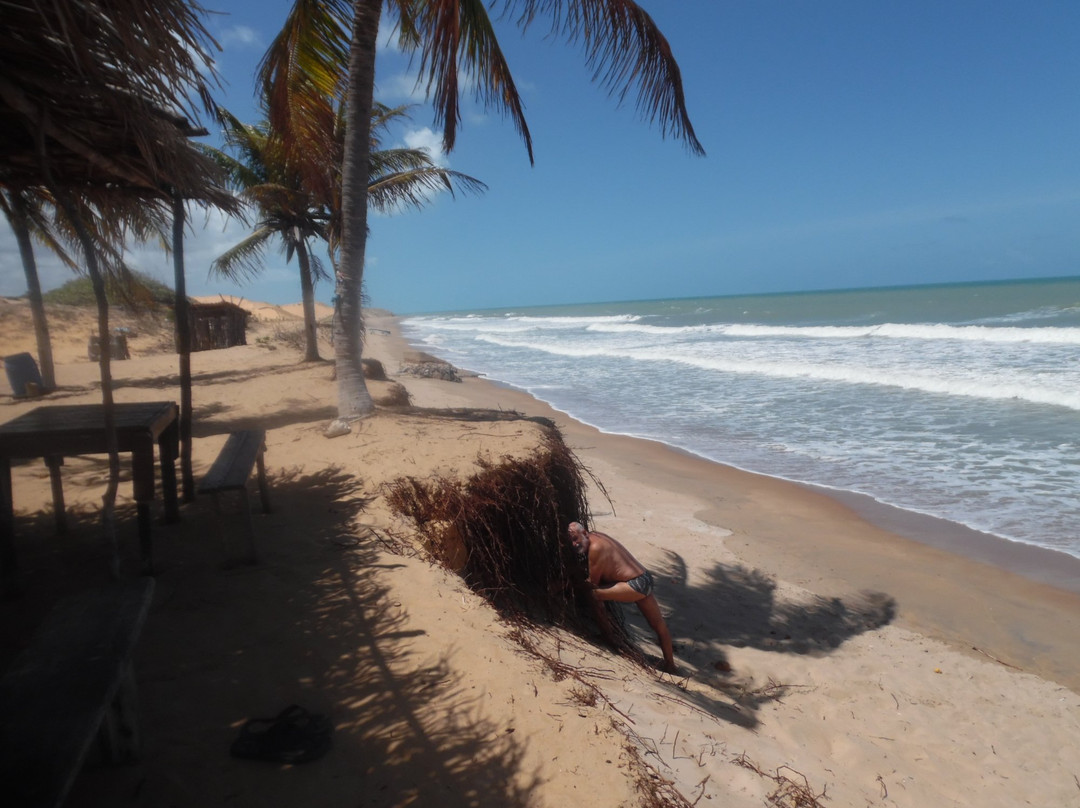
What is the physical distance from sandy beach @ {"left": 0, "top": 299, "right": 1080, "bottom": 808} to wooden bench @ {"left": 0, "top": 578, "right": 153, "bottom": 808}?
0.37 metres

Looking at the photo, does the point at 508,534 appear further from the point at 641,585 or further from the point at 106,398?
the point at 106,398

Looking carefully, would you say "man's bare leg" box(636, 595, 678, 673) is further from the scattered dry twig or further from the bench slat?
the bench slat

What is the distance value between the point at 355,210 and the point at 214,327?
48.2 feet

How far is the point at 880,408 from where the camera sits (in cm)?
1255

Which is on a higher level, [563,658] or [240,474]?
[240,474]

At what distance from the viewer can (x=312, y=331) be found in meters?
14.2

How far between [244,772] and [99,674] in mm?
602

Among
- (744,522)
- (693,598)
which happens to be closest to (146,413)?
(693,598)

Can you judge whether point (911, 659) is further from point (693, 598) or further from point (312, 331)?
point (312, 331)

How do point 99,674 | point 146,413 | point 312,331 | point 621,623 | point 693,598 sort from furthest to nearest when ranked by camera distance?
point 312,331
point 693,598
point 621,623
point 146,413
point 99,674

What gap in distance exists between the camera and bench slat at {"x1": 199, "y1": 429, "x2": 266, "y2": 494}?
365 centimetres

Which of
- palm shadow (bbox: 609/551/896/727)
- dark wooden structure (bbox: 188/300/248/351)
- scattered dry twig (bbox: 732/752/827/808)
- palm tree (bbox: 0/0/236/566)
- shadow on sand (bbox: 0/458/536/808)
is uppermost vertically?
palm tree (bbox: 0/0/236/566)

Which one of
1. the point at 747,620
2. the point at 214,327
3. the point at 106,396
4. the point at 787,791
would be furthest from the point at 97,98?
the point at 214,327

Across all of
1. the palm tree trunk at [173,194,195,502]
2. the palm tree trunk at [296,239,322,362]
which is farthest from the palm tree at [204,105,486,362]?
the palm tree trunk at [173,194,195,502]
